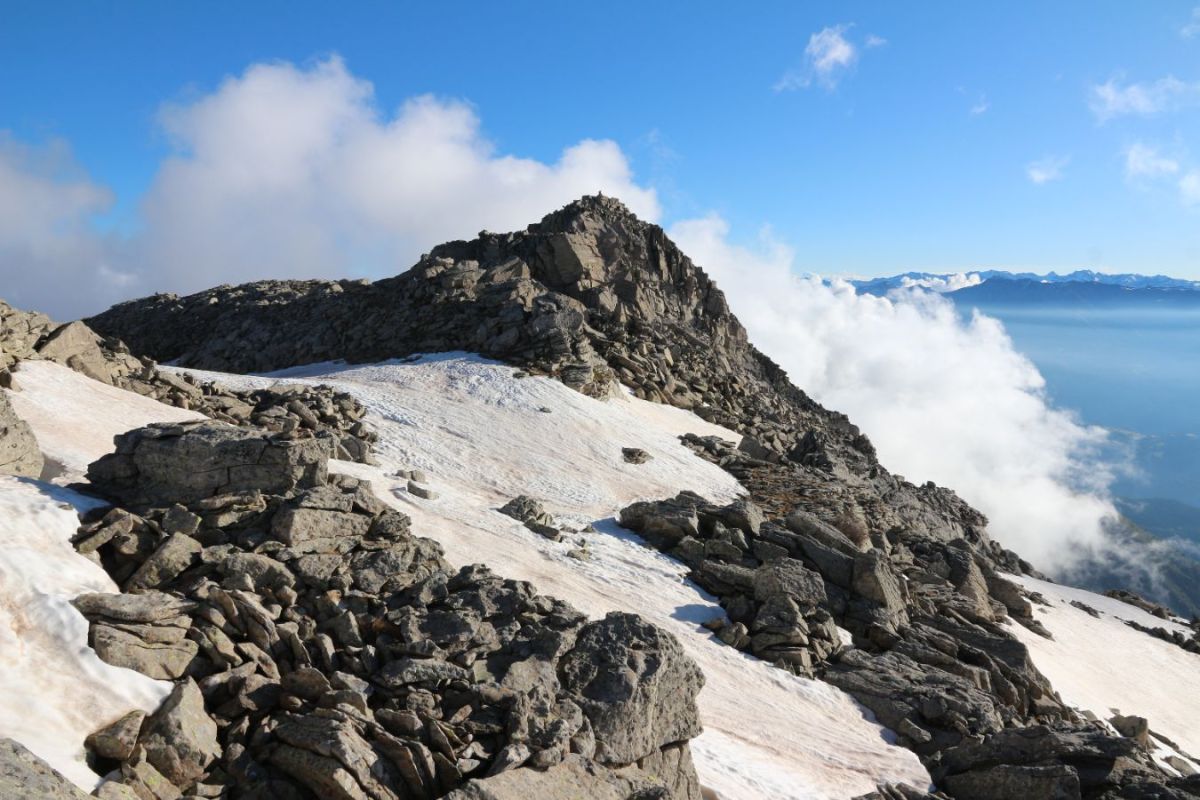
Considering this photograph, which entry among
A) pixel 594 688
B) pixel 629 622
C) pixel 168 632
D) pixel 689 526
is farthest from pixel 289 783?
pixel 689 526

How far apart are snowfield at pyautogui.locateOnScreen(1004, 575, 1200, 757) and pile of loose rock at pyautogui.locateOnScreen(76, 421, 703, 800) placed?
18.3 m

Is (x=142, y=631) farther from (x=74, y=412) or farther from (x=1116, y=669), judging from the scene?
(x=1116, y=669)

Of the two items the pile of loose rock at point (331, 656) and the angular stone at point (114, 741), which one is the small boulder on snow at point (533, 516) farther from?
the angular stone at point (114, 741)

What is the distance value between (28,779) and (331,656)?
4.52 metres

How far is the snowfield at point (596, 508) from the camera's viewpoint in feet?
47.4

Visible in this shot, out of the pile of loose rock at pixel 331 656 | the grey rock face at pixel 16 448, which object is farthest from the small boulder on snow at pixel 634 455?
the grey rock face at pixel 16 448

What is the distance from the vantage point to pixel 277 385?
105 ft

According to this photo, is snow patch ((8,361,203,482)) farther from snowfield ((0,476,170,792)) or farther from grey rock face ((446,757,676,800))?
grey rock face ((446,757,676,800))

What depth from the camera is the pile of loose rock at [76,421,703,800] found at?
895 centimetres

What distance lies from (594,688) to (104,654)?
6.71 metres

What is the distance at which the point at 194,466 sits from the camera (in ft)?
48.5

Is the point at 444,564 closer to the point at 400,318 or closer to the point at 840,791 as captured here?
the point at 840,791

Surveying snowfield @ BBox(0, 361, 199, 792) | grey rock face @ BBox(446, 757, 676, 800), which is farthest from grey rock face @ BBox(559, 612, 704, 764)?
snowfield @ BBox(0, 361, 199, 792)

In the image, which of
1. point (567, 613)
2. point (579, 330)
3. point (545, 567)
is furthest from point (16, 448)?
point (579, 330)
